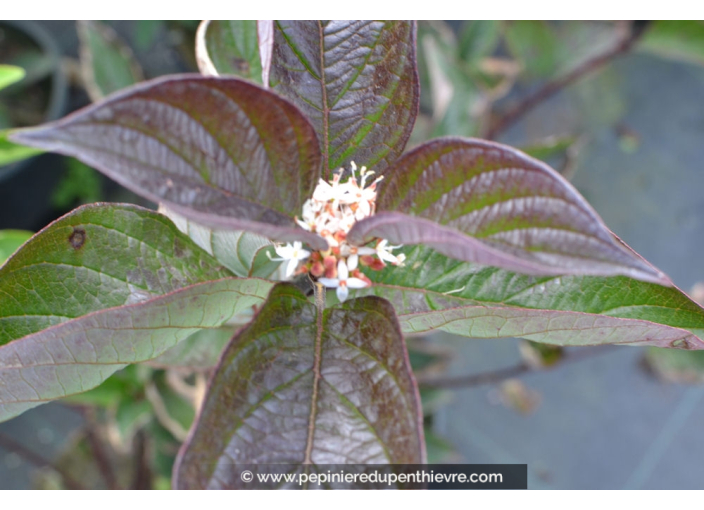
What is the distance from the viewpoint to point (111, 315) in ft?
1.11

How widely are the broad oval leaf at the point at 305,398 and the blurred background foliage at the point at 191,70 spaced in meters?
0.20

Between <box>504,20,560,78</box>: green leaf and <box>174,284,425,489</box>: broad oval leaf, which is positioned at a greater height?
<box>504,20,560,78</box>: green leaf

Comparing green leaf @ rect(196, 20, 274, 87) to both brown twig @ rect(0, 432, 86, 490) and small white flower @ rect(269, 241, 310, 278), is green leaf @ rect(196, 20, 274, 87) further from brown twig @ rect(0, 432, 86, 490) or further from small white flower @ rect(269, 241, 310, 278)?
brown twig @ rect(0, 432, 86, 490)

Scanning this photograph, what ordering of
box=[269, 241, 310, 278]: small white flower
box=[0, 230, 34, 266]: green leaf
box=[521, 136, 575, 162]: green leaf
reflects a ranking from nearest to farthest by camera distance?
box=[269, 241, 310, 278]: small white flower, box=[0, 230, 34, 266]: green leaf, box=[521, 136, 575, 162]: green leaf

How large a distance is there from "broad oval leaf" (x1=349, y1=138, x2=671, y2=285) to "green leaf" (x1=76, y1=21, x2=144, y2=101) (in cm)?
84

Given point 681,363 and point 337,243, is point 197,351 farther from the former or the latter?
point 681,363

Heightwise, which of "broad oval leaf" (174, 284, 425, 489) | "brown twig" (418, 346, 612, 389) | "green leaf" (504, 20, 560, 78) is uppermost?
"green leaf" (504, 20, 560, 78)

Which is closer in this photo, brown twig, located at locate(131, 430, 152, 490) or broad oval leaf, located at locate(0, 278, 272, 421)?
broad oval leaf, located at locate(0, 278, 272, 421)

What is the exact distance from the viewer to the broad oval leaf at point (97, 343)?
0.34m

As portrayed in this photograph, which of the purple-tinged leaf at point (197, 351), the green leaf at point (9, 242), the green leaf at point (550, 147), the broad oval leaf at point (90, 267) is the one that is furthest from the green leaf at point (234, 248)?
the green leaf at point (550, 147)

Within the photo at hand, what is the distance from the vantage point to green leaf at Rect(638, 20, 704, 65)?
0.95 metres

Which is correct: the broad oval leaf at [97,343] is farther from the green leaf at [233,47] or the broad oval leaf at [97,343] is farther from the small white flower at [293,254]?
the green leaf at [233,47]

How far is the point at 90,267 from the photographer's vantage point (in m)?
0.41

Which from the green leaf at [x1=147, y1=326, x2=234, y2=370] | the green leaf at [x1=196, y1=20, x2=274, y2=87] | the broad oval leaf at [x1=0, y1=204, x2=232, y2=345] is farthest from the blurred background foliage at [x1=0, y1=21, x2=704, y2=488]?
the green leaf at [x1=196, y1=20, x2=274, y2=87]
